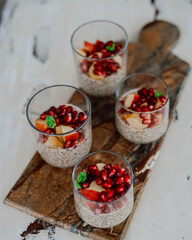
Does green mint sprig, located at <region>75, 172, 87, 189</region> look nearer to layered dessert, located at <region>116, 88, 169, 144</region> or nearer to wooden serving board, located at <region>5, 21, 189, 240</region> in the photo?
wooden serving board, located at <region>5, 21, 189, 240</region>

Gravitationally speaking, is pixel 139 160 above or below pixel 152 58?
below

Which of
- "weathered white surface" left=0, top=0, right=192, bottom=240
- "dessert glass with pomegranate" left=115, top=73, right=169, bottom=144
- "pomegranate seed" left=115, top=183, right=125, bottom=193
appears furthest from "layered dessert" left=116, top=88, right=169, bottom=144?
"pomegranate seed" left=115, top=183, right=125, bottom=193

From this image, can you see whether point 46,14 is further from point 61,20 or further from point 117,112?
point 117,112

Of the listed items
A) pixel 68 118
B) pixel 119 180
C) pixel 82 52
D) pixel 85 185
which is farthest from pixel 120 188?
pixel 82 52

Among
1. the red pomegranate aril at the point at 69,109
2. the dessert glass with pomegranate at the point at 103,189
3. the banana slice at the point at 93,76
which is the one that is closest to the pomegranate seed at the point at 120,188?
the dessert glass with pomegranate at the point at 103,189

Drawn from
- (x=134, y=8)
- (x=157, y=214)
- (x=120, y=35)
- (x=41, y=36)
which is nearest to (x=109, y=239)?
(x=157, y=214)

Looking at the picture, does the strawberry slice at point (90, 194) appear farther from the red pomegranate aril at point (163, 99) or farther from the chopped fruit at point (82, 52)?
the chopped fruit at point (82, 52)

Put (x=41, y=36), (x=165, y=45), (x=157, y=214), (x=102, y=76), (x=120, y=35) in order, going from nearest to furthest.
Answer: (x=157, y=214) < (x=102, y=76) < (x=120, y=35) < (x=165, y=45) < (x=41, y=36)

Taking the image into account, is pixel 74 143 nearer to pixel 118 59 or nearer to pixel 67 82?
pixel 118 59
